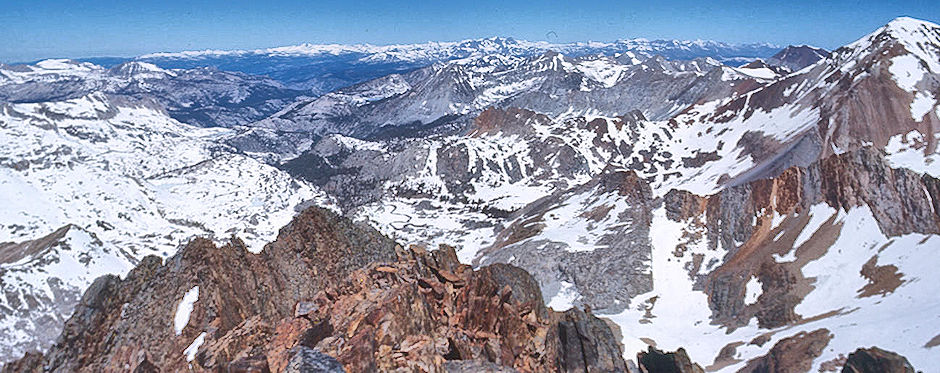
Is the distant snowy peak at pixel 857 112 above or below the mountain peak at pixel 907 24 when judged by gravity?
below

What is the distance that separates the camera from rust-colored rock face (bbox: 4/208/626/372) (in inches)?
980

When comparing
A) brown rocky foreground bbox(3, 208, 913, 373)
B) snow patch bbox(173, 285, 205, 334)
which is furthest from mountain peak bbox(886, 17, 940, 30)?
snow patch bbox(173, 285, 205, 334)

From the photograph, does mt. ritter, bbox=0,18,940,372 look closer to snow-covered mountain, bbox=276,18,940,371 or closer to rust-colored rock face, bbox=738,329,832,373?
rust-colored rock face, bbox=738,329,832,373

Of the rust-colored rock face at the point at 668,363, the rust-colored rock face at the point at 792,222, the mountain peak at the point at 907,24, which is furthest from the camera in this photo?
the mountain peak at the point at 907,24

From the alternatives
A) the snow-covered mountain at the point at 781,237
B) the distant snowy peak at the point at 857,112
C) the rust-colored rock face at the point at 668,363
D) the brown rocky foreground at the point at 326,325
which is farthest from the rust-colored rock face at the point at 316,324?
the distant snowy peak at the point at 857,112

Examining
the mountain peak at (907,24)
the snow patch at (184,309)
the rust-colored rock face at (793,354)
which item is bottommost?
the rust-colored rock face at (793,354)

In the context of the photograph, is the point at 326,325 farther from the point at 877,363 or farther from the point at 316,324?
the point at 877,363

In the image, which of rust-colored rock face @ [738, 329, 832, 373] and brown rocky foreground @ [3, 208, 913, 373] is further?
Result: rust-colored rock face @ [738, 329, 832, 373]

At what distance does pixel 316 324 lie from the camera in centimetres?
2845

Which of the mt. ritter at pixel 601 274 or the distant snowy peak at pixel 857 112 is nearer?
the mt. ritter at pixel 601 274

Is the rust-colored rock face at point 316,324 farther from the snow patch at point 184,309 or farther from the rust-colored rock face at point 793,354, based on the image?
the rust-colored rock face at point 793,354

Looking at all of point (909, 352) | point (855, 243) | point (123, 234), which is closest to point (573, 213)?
point (855, 243)

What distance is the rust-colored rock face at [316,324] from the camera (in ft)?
81.7

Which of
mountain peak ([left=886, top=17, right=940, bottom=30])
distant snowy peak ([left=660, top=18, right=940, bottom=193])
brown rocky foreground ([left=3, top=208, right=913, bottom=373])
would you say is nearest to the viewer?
brown rocky foreground ([left=3, top=208, right=913, bottom=373])
